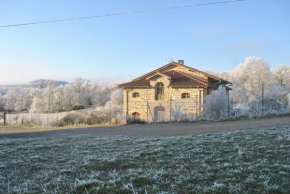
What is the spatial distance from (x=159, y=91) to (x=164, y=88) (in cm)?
64

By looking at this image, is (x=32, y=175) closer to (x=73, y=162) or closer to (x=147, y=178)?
(x=73, y=162)

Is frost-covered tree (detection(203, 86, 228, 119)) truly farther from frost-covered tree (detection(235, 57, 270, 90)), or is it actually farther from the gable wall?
frost-covered tree (detection(235, 57, 270, 90))

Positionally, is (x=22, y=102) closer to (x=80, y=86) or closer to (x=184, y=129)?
(x=80, y=86)

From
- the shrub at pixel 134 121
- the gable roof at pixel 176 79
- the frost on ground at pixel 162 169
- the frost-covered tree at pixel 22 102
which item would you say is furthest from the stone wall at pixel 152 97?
the frost-covered tree at pixel 22 102

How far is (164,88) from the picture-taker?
85.4ft

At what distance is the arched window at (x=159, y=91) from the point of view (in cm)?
2622

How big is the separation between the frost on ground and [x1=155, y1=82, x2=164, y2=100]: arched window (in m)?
17.9

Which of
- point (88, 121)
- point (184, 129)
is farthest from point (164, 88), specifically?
point (184, 129)

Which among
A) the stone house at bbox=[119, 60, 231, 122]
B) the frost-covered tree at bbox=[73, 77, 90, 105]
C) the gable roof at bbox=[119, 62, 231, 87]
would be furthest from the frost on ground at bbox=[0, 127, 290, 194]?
the frost-covered tree at bbox=[73, 77, 90, 105]

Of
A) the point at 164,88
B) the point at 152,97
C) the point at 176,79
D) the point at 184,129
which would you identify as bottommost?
the point at 184,129

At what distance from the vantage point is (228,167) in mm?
5199

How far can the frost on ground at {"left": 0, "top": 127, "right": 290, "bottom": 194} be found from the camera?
14.0 feet

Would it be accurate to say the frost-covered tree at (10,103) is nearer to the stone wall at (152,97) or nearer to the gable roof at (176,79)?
the stone wall at (152,97)

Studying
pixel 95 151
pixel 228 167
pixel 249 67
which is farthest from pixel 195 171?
pixel 249 67
